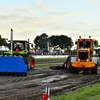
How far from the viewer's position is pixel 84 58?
50.4 ft

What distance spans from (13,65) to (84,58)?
5570 millimetres

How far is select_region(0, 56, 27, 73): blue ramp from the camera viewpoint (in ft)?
42.2

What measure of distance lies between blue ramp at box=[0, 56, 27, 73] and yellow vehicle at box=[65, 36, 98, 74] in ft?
13.1

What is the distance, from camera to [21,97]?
273 inches

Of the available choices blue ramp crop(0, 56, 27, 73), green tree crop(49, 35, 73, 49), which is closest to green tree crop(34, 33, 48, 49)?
green tree crop(49, 35, 73, 49)

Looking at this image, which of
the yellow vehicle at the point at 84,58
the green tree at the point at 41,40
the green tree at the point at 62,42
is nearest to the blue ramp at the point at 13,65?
the yellow vehicle at the point at 84,58

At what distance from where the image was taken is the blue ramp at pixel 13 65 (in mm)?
12852

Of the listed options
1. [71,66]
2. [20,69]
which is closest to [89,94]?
[20,69]

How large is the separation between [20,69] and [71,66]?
4.27 m

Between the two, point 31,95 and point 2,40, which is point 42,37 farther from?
point 31,95

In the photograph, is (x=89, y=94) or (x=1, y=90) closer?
(x=89, y=94)

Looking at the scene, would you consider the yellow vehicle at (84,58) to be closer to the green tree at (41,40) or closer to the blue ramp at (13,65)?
the blue ramp at (13,65)

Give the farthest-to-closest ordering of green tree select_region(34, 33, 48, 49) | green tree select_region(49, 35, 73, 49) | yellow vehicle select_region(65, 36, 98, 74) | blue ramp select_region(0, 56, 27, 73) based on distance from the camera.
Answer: green tree select_region(34, 33, 48, 49) → green tree select_region(49, 35, 73, 49) → yellow vehicle select_region(65, 36, 98, 74) → blue ramp select_region(0, 56, 27, 73)

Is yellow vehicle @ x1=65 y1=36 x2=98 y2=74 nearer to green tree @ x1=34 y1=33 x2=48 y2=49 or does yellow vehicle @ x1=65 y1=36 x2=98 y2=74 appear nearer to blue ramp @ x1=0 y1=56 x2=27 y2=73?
blue ramp @ x1=0 y1=56 x2=27 y2=73
